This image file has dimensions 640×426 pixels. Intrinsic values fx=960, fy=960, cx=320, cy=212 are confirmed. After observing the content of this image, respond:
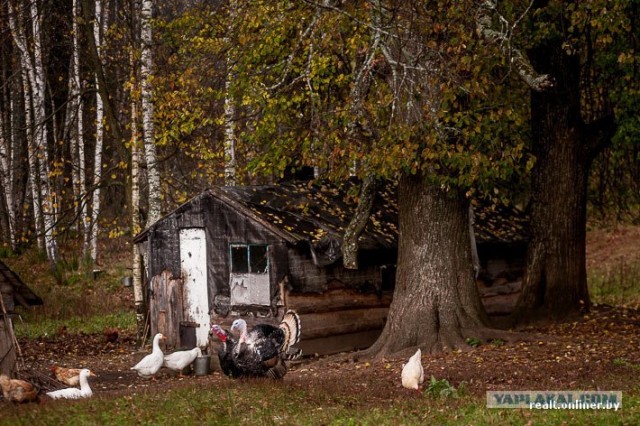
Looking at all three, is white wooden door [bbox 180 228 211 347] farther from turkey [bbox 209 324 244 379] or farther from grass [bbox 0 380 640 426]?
grass [bbox 0 380 640 426]

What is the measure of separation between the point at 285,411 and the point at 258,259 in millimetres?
7953

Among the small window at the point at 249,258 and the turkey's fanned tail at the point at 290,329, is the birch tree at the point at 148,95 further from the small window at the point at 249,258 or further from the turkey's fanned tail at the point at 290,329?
the turkey's fanned tail at the point at 290,329

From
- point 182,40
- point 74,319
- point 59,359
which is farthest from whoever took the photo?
point 74,319

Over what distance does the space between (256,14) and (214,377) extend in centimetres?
672

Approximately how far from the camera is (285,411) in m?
11.1

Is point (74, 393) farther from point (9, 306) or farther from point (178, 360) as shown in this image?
point (178, 360)

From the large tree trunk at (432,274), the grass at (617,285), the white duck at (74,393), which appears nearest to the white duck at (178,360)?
the large tree trunk at (432,274)

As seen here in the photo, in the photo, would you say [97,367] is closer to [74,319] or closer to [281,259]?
[281,259]

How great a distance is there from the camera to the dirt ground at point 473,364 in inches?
527

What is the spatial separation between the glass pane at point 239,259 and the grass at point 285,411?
6687 millimetres

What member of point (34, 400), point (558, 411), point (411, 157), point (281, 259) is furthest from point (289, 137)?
point (558, 411)

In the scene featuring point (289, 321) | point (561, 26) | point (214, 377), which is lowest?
point (214, 377)

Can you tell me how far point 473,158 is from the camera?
49.9ft

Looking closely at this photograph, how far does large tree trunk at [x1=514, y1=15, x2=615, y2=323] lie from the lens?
1927 centimetres
